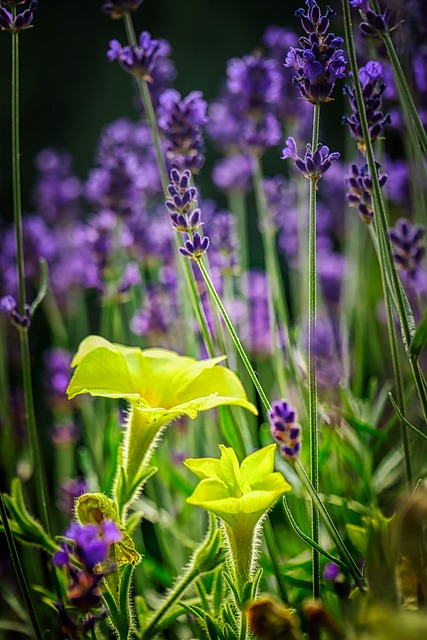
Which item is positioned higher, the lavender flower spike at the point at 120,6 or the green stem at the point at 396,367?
the lavender flower spike at the point at 120,6

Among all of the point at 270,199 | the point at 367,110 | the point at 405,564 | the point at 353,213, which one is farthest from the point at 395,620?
the point at 353,213

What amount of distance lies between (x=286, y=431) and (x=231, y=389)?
89mm

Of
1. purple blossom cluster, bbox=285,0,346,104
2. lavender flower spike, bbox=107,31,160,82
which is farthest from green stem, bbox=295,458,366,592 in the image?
lavender flower spike, bbox=107,31,160,82

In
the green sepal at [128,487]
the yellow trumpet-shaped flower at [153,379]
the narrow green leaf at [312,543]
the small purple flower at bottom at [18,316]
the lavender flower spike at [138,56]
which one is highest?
the lavender flower spike at [138,56]

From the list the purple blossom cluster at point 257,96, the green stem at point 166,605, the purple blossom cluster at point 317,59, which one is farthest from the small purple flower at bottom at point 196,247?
the purple blossom cluster at point 257,96

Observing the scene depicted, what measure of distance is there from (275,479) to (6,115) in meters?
1.62

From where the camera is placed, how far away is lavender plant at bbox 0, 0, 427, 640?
40 cm

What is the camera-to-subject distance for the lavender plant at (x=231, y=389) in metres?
0.40

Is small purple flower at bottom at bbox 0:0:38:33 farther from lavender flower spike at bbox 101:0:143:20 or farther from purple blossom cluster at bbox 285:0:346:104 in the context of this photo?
purple blossom cluster at bbox 285:0:346:104

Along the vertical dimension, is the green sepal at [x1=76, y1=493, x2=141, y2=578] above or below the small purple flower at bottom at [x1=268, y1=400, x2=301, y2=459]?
below

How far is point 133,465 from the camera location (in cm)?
47

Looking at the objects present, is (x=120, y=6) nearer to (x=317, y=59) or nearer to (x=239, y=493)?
(x=317, y=59)

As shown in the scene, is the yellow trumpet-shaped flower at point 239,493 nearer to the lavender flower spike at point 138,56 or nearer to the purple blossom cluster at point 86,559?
the purple blossom cluster at point 86,559

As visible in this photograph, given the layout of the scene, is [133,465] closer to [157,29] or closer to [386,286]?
[386,286]
